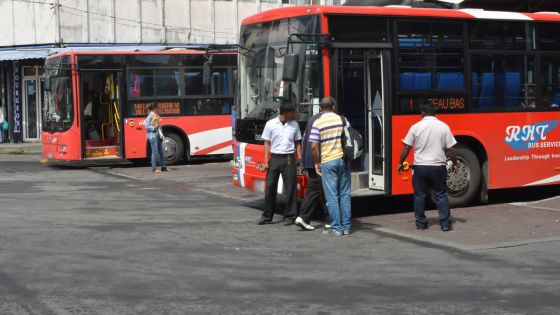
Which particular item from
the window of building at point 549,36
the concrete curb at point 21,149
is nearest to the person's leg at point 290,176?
the window of building at point 549,36

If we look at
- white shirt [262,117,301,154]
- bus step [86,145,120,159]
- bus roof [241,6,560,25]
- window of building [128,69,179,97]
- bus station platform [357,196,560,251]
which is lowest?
bus station platform [357,196,560,251]

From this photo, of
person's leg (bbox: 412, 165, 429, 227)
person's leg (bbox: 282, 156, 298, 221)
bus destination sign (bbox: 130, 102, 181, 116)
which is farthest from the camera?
bus destination sign (bbox: 130, 102, 181, 116)

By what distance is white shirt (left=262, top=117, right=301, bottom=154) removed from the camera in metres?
11.3

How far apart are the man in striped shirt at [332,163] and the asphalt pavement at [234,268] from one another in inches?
13.2

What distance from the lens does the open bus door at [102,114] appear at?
2178 cm

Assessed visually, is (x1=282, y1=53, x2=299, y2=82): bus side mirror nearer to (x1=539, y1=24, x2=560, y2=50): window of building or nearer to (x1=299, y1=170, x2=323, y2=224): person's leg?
(x1=299, y1=170, x2=323, y2=224): person's leg

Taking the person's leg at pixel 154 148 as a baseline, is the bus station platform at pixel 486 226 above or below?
below

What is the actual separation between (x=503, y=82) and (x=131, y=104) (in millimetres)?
11408

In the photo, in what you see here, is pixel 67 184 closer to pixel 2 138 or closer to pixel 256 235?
pixel 256 235

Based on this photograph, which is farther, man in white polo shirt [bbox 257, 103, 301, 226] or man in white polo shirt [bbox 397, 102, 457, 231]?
man in white polo shirt [bbox 257, 103, 301, 226]

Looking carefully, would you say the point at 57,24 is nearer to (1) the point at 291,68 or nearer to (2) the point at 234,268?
(1) the point at 291,68

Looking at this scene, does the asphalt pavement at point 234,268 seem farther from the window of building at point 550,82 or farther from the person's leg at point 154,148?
the person's leg at point 154,148

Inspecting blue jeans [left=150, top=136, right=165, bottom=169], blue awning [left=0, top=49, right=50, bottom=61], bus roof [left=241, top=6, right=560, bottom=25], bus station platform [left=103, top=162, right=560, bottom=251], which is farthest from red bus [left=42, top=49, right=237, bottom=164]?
blue awning [left=0, top=49, right=50, bottom=61]

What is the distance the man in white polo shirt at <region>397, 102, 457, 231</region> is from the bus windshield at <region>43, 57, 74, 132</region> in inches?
497
